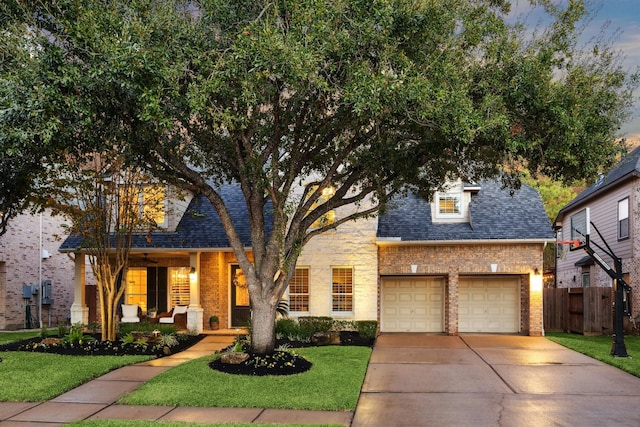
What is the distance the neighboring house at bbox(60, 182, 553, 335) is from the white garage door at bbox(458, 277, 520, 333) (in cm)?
3

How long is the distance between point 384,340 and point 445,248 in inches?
153

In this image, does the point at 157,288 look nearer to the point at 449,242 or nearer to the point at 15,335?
the point at 15,335

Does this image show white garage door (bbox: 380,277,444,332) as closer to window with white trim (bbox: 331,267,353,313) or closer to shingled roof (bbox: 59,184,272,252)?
window with white trim (bbox: 331,267,353,313)

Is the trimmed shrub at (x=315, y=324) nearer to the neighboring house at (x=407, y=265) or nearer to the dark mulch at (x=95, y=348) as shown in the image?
the neighboring house at (x=407, y=265)

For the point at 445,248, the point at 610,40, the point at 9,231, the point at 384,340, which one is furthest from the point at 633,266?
the point at 9,231

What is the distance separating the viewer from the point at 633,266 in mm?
20922

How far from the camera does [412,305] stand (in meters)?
20.9

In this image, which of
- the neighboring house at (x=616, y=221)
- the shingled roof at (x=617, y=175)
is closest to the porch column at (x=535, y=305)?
the neighboring house at (x=616, y=221)

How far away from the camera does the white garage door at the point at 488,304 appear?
67.4ft

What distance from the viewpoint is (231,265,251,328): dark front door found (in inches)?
803

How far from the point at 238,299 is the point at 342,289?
149 inches

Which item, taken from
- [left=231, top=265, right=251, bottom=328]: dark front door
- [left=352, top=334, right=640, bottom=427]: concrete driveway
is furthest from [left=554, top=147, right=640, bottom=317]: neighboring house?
[left=231, top=265, right=251, bottom=328]: dark front door

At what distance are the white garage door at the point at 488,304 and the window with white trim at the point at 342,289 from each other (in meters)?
4.14

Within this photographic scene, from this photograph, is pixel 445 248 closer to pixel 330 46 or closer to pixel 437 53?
pixel 437 53
